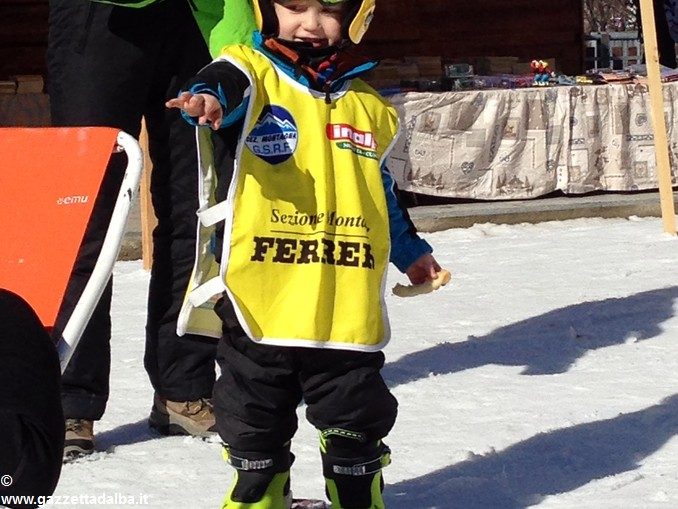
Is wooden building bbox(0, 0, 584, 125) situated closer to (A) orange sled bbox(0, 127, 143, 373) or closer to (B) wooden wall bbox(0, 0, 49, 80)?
(B) wooden wall bbox(0, 0, 49, 80)

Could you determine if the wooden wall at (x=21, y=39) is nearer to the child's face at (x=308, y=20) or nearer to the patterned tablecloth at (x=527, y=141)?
the patterned tablecloth at (x=527, y=141)

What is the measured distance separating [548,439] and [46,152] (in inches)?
72.0

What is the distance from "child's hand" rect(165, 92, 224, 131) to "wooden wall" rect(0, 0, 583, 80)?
30.5 ft

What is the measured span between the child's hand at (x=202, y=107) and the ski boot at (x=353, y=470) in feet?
2.42

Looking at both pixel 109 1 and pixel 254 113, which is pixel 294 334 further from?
pixel 109 1

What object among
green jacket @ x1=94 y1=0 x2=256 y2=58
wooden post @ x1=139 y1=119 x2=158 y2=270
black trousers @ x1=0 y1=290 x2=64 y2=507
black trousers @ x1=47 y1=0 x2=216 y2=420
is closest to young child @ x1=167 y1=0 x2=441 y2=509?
green jacket @ x1=94 y1=0 x2=256 y2=58

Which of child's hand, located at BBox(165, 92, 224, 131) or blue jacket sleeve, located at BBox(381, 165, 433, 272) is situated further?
blue jacket sleeve, located at BBox(381, 165, 433, 272)

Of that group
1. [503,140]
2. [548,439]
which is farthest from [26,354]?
[503,140]

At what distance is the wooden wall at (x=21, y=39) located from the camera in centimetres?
1177

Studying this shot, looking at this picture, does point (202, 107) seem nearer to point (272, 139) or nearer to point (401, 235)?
point (272, 139)

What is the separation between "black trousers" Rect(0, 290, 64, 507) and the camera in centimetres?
196

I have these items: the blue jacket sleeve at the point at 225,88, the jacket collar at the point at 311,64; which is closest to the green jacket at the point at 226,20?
the jacket collar at the point at 311,64

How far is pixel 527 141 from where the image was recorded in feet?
29.0

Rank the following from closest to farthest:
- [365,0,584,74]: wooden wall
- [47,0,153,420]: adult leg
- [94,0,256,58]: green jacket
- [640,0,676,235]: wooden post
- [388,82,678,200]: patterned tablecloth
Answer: [94,0,256,58]: green jacket, [47,0,153,420]: adult leg, [640,0,676,235]: wooden post, [388,82,678,200]: patterned tablecloth, [365,0,584,74]: wooden wall
